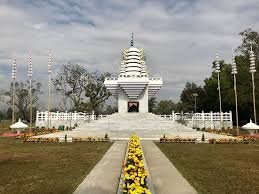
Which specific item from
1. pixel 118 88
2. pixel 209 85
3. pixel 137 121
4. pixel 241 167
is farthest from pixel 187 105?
pixel 241 167

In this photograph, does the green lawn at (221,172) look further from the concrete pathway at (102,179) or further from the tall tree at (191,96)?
the tall tree at (191,96)

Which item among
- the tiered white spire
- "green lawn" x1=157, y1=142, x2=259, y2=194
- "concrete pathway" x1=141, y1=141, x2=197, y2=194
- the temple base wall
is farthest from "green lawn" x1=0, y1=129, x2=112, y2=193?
the tiered white spire

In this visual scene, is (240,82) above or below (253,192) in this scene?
above

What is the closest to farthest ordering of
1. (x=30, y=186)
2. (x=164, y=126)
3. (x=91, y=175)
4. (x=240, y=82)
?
(x=30, y=186) → (x=91, y=175) → (x=164, y=126) → (x=240, y=82)

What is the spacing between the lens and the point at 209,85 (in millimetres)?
58938

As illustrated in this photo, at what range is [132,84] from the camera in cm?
4034

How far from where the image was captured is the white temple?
40500 millimetres

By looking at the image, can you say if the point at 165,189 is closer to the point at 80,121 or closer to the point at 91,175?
the point at 91,175

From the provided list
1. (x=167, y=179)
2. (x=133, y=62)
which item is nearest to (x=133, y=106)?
(x=133, y=62)

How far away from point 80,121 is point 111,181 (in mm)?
34010

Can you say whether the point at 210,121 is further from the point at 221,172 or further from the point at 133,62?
the point at 221,172

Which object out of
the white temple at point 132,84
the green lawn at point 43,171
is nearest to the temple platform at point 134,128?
the white temple at point 132,84

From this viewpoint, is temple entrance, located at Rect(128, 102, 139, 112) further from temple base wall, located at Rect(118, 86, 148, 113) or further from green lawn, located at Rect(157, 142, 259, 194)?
green lawn, located at Rect(157, 142, 259, 194)

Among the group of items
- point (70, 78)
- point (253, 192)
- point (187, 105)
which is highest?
point (70, 78)
